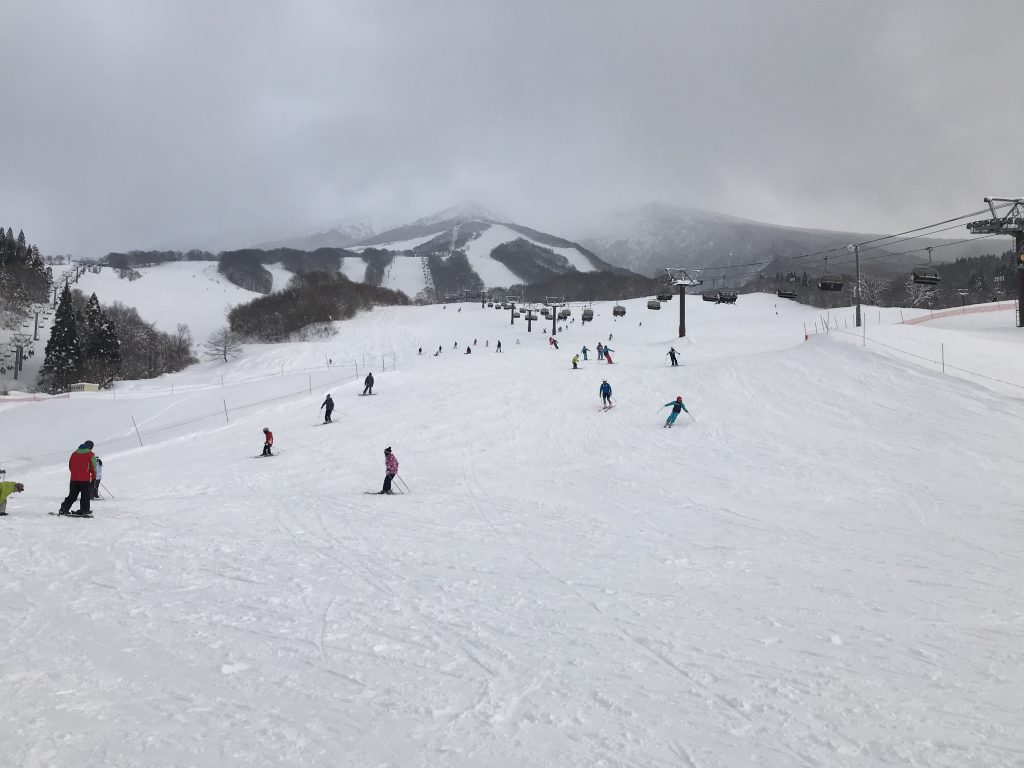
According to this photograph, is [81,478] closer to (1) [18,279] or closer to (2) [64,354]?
(2) [64,354]

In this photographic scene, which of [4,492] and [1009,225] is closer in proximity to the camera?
[4,492]

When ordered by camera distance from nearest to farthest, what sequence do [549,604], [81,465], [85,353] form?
[549,604]
[81,465]
[85,353]

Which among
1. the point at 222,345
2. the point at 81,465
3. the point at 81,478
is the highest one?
the point at 222,345

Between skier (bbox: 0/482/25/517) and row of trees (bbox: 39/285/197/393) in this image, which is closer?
skier (bbox: 0/482/25/517)

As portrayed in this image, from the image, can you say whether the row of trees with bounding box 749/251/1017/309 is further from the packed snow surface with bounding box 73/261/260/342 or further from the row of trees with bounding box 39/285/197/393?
the packed snow surface with bounding box 73/261/260/342

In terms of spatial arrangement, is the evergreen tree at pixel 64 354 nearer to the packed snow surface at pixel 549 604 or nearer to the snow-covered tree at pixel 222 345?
the snow-covered tree at pixel 222 345

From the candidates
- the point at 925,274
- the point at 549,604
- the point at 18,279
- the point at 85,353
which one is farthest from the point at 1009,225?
the point at 18,279

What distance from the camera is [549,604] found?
6.31 m

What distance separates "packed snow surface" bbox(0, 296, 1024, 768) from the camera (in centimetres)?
390

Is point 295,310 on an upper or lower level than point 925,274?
upper

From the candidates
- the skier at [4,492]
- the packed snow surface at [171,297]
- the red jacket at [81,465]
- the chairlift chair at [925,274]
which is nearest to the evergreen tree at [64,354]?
the packed snow surface at [171,297]

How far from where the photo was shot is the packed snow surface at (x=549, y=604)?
12.8 feet

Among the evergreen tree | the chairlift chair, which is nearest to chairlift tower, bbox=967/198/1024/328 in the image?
the chairlift chair

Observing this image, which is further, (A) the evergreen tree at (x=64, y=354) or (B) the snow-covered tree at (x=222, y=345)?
(B) the snow-covered tree at (x=222, y=345)
